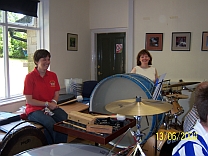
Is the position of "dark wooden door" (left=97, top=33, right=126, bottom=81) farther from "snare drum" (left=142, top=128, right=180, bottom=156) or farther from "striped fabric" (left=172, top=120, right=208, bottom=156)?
"striped fabric" (left=172, top=120, right=208, bottom=156)

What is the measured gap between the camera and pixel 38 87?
259cm

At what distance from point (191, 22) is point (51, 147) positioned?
3.75 metres

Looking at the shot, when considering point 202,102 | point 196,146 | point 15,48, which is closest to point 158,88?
point 202,102

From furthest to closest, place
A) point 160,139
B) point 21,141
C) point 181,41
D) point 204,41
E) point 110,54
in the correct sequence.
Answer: point 110,54 < point 181,41 < point 204,41 < point 160,139 < point 21,141

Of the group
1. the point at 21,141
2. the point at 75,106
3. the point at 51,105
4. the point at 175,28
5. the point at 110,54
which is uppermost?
the point at 175,28

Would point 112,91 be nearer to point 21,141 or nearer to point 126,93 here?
point 126,93

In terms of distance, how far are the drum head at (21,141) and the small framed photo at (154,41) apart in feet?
10.9

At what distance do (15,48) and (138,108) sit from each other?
2.80 metres

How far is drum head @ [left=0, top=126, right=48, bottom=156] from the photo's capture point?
165 centimetres

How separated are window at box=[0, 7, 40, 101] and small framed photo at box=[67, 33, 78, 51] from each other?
679 millimetres

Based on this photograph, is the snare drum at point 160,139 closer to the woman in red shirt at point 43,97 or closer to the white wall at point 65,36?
the woman in red shirt at point 43,97

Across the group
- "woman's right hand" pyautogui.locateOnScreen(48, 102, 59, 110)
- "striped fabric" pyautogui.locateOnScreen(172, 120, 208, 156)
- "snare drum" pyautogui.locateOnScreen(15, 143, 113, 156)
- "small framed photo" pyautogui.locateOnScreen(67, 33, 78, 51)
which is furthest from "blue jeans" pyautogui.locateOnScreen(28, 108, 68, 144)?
"small framed photo" pyautogui.locateOnScreen(67, 33, 78, 51)

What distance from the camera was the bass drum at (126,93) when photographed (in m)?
2.21

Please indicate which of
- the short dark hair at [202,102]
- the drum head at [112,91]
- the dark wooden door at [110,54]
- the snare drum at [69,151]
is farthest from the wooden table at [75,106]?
the short dark hair at [202,102]
